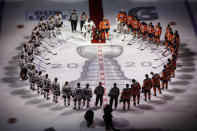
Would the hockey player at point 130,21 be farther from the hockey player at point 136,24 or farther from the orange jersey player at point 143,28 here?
the orange jersey player at point 143,28

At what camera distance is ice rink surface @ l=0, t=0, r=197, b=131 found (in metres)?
18.2

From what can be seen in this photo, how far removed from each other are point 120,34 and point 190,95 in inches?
214

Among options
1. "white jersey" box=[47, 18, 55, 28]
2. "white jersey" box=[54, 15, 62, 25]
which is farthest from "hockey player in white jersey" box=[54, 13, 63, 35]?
"white jersey" box=[47, 18, 55, 28]

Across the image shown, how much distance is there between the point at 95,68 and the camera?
69.4 feet

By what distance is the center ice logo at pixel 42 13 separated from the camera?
24.5 m

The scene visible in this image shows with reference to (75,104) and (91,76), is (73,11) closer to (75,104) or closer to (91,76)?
(91,76)

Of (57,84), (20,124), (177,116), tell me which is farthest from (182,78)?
(20,124)

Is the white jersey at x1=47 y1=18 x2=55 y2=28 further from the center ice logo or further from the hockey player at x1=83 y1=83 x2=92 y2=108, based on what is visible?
the hockey player at x1=83 y1=83 x2=92 y2=108

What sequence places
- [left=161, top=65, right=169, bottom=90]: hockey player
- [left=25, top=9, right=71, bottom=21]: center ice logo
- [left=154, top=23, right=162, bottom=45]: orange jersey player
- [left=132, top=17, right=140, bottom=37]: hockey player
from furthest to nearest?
1. [left=25, top=9, right=71, bottom=21]: center ice logo
2. [left=132, top=17, right=140, bottom=37]: hockey player
3. [left=154, top=23, right=162, bottom=45]: orange jersey player
4. [left=161, top=65, right=169, bottom=90]: hockey player

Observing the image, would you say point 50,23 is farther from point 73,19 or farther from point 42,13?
point 42,13

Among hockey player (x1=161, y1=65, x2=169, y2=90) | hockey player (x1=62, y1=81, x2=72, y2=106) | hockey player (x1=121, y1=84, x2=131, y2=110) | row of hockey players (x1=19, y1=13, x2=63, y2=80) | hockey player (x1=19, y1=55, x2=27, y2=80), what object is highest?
row of hockey players (x1=19, y1=13, x2=63, y2=80)

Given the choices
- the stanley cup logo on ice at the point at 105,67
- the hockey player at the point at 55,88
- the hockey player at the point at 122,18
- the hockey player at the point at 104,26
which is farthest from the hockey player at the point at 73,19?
the hockey player at the point at 55,88

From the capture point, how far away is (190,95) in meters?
19.6

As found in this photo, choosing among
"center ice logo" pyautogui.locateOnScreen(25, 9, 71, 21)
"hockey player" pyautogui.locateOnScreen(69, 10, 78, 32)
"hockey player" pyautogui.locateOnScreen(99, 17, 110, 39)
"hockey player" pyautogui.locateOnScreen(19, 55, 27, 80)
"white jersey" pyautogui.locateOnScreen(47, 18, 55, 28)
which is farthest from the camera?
"center ice logo" pyautogui.locateOnScreen(25, 9, 71, 21)
